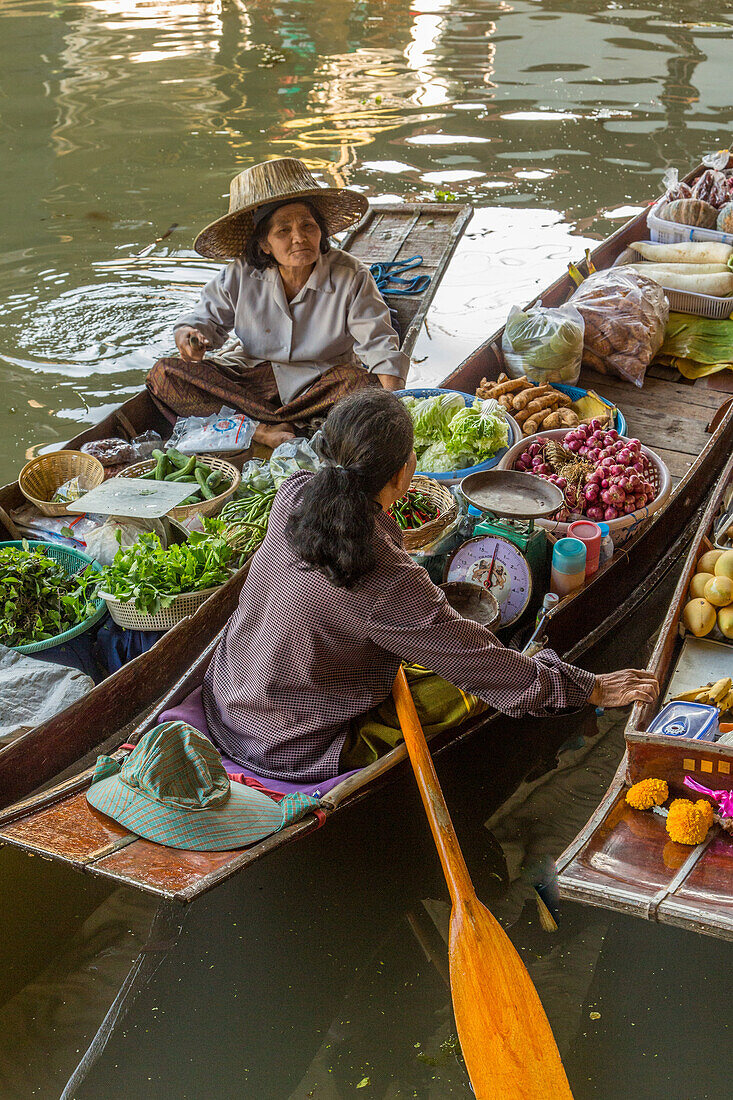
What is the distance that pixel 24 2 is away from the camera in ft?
45.9

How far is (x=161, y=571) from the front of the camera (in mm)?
2857

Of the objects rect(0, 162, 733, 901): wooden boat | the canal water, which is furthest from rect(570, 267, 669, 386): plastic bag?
the canal water

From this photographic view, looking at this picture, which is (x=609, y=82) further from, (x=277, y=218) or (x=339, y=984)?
(x=339, y=984)

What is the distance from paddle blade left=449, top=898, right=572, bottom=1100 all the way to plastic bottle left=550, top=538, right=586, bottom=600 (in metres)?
1.14

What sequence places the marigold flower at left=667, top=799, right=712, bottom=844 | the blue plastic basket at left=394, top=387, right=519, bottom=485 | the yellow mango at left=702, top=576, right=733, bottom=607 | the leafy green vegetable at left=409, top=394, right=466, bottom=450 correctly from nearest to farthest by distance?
1. the marigold flower at left=667, top=799, right=712, bottom=844
2. the yellow mango at left=702, top=576, right=733, bottom=607
3. the blue plastic basket at left=394, top=387, right=519, bottom=485
4. the leafy green vegetable at left=409, top=394, right=466, bottom=450

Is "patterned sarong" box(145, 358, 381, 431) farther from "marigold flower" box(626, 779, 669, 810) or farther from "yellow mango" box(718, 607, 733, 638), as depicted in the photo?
"marigold flower" box(626, 779, 669, 810)

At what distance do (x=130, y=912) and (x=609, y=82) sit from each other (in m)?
10.5

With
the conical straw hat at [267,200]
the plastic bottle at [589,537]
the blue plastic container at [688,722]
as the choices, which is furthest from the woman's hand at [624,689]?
the conical straw hat at [267,200]

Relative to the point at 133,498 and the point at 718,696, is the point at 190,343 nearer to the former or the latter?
the point at 133,498

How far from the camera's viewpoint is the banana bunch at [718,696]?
2.61m

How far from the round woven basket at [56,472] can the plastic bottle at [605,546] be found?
1.96 metres

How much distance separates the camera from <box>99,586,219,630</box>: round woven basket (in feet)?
9.16

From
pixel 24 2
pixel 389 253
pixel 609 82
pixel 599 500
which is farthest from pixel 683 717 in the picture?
pixel 24 2

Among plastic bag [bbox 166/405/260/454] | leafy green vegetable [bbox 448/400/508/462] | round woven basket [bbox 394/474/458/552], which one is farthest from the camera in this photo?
plastic bag [bbox 166/405/260/454]
